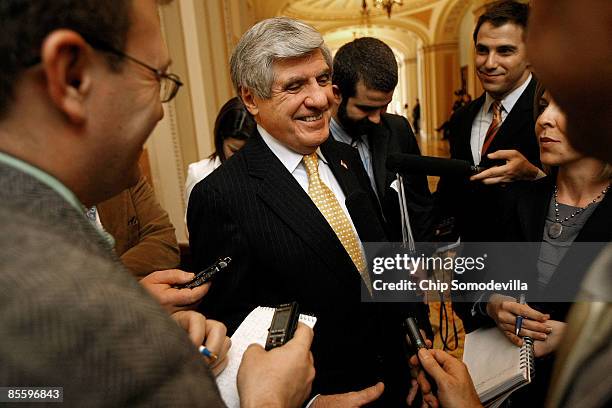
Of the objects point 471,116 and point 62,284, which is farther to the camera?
point 471,116

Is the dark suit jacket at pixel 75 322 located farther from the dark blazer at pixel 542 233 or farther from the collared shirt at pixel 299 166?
the dark blazer at pixel 542 233

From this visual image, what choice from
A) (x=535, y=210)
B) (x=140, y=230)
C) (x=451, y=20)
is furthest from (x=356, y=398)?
(x=451, y=20)

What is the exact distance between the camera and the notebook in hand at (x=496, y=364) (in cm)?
110

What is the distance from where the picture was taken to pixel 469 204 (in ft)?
6.96

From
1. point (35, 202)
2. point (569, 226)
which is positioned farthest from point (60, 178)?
point (569, 226)

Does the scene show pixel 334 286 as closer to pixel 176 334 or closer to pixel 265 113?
pixel 265 113

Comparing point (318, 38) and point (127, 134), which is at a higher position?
point (318, 38)

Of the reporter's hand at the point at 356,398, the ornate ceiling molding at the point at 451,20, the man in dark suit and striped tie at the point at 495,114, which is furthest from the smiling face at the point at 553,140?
the ornate ceiling molding at the point at 451,20

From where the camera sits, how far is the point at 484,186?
1.96 meters

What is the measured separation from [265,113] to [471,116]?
5.13 ft

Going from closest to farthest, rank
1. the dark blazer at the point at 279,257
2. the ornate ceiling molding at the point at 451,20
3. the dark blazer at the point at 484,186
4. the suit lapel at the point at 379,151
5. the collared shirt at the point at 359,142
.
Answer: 1. the dark blazer at the point at 279,257
2. the dark blazer at the point at 484,186
3. the suit lapel at the point at 379,151
4. the collared shirt at the point at 359,142
5. the ornate ceiling molding at the point at 451,20

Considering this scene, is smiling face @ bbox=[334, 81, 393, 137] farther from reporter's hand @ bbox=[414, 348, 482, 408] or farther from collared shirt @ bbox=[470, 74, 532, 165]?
reporter's hand @ bbox=[414, 348, 482, 408]

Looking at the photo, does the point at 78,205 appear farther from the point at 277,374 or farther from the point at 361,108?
the point at 361,108

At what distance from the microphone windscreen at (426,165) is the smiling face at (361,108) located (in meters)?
0.76
